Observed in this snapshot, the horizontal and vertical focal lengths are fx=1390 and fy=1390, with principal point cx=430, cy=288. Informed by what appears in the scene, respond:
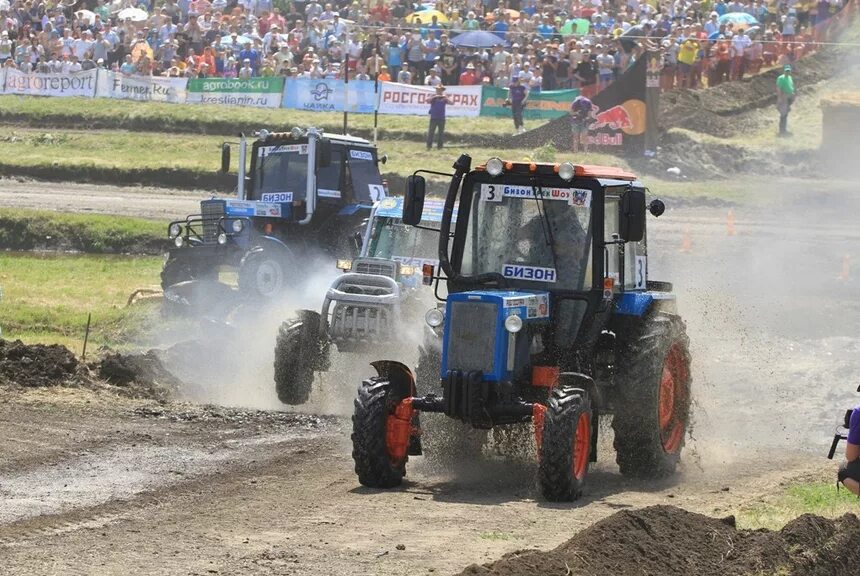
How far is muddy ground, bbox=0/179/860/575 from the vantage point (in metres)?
8.27

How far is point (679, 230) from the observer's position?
2730 cm

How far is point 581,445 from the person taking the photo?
10.2 meters

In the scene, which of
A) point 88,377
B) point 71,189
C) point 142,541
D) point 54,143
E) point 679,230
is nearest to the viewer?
point 142,541

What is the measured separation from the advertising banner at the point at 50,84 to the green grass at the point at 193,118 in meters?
0.40

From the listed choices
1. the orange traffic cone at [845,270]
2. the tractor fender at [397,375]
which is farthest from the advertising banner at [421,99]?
the tractor fender at [397,375]

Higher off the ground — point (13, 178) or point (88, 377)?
point (13, 178)

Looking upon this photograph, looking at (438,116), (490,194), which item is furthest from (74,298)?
(438,116)

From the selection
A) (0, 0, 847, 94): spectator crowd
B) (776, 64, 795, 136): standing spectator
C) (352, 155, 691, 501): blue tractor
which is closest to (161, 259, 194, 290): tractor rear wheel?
(352, 155, 691, 501): blue tractor

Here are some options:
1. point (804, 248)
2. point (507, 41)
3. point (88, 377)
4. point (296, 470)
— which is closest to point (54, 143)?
point (507, 41)

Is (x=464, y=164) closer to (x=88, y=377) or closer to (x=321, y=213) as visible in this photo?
(x=88, y=377)

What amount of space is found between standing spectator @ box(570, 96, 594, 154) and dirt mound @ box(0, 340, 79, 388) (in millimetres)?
18163

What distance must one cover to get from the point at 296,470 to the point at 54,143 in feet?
90.7

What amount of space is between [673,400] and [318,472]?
326 cm

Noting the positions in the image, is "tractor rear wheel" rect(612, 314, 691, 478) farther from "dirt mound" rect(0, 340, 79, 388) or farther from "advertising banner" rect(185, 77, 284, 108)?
"advertising banner" rect(185, 77, 284, 108)
